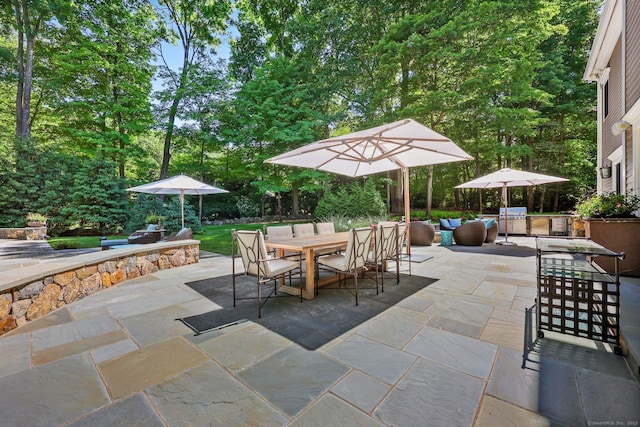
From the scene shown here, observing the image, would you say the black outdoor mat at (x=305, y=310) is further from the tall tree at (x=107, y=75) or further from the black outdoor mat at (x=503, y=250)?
the tall tree at (x=107, y=75)

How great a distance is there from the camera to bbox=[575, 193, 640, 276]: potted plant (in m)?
3.73

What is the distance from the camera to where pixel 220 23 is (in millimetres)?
14086

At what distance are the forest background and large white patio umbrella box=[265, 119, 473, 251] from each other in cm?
623

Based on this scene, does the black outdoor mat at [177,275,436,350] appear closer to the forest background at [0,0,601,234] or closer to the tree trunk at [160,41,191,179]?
the forest background at [0,0,601,234]

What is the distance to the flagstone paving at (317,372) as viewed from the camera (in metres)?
1.48

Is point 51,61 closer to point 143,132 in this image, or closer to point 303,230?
point 143,132

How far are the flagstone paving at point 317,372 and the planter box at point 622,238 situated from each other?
2.77ft

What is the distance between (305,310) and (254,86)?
39.0 ft

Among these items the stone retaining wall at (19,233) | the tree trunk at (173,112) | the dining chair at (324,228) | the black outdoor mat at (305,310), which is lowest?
the black outdoor mat at (305,310)

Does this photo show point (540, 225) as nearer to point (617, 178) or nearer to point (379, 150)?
point (617, 178)

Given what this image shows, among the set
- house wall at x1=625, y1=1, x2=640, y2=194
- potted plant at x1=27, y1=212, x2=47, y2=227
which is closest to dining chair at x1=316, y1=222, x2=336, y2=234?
house wall at x1=625, y1=1, x2=640, y2=194

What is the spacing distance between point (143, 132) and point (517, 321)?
16.2 m

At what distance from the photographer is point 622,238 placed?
3.80 m

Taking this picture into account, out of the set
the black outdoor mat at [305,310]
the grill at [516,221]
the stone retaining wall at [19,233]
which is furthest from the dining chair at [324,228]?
the stone retaining wall at [19,233]
